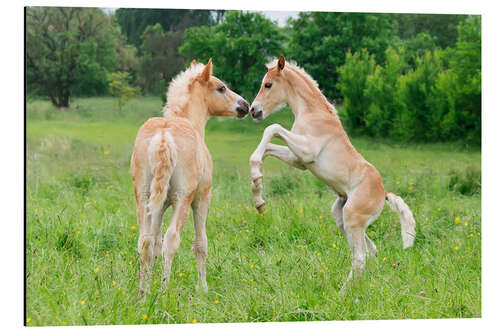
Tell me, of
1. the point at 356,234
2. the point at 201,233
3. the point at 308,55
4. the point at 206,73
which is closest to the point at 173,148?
the point at 201,233

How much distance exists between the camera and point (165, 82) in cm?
523

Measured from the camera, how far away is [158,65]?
17.1 ft

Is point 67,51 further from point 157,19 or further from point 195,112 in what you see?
point 195,112

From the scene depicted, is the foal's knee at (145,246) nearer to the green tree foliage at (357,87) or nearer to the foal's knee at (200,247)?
the foal's knee at (200,247)

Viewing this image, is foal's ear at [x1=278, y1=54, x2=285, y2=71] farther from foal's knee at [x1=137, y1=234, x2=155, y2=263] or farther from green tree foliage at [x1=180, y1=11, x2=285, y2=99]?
foal's knee at [x1=137, y1=234, x2=155, y2=263]

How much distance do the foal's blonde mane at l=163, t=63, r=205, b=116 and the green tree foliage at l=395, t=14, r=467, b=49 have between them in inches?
76.5

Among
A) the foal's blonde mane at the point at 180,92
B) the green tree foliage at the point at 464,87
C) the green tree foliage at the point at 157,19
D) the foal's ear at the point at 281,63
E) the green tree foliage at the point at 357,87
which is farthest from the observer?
the green tree foliage at the point at 357,87

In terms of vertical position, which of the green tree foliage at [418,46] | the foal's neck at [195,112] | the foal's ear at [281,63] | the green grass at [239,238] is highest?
the green tree foliage at [418,46]

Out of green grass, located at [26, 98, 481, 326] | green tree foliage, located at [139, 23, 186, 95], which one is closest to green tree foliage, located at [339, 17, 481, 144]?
green grass, located at [26, 98, 481, 326]

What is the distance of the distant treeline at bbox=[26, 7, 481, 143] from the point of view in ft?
15.5

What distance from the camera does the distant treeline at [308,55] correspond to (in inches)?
186

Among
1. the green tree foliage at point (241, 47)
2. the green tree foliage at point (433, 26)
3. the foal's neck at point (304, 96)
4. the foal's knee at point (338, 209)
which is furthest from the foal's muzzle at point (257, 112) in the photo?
the green tree foliage at point (433, 26)
